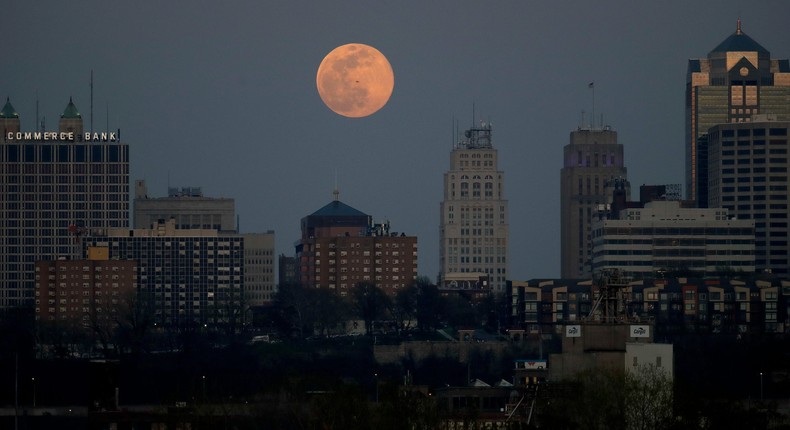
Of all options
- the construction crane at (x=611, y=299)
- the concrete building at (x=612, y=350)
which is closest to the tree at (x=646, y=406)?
the concrete building at (x=612, y=350)

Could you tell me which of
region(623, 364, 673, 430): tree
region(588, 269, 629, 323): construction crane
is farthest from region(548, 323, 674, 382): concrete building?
region(623, 364, 673, 430): tree

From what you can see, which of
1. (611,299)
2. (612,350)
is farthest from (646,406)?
(611,299)

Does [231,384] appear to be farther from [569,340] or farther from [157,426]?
[569,340]

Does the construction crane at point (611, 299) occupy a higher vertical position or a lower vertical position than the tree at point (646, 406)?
higher

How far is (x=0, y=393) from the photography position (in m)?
198

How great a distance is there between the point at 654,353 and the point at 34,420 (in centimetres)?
6176

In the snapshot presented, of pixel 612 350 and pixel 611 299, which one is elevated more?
pixel 611 299

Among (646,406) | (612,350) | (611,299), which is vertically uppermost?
(611,299)

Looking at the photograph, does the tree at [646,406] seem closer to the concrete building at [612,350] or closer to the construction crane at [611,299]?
the concrete building at [612,350]

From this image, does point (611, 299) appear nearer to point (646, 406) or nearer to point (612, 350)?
point (612, 350)

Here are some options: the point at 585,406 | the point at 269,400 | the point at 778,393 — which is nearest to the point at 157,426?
the point at 269,400

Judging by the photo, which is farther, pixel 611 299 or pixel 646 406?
pixel 611 299

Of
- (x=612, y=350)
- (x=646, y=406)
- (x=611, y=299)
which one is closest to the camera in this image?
(x=646, y=406)

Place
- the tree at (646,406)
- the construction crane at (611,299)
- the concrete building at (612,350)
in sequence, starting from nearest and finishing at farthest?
1. the tree at (646,406)
2. the concrete building at (612,350)
3. the construction crane at (611,299)
